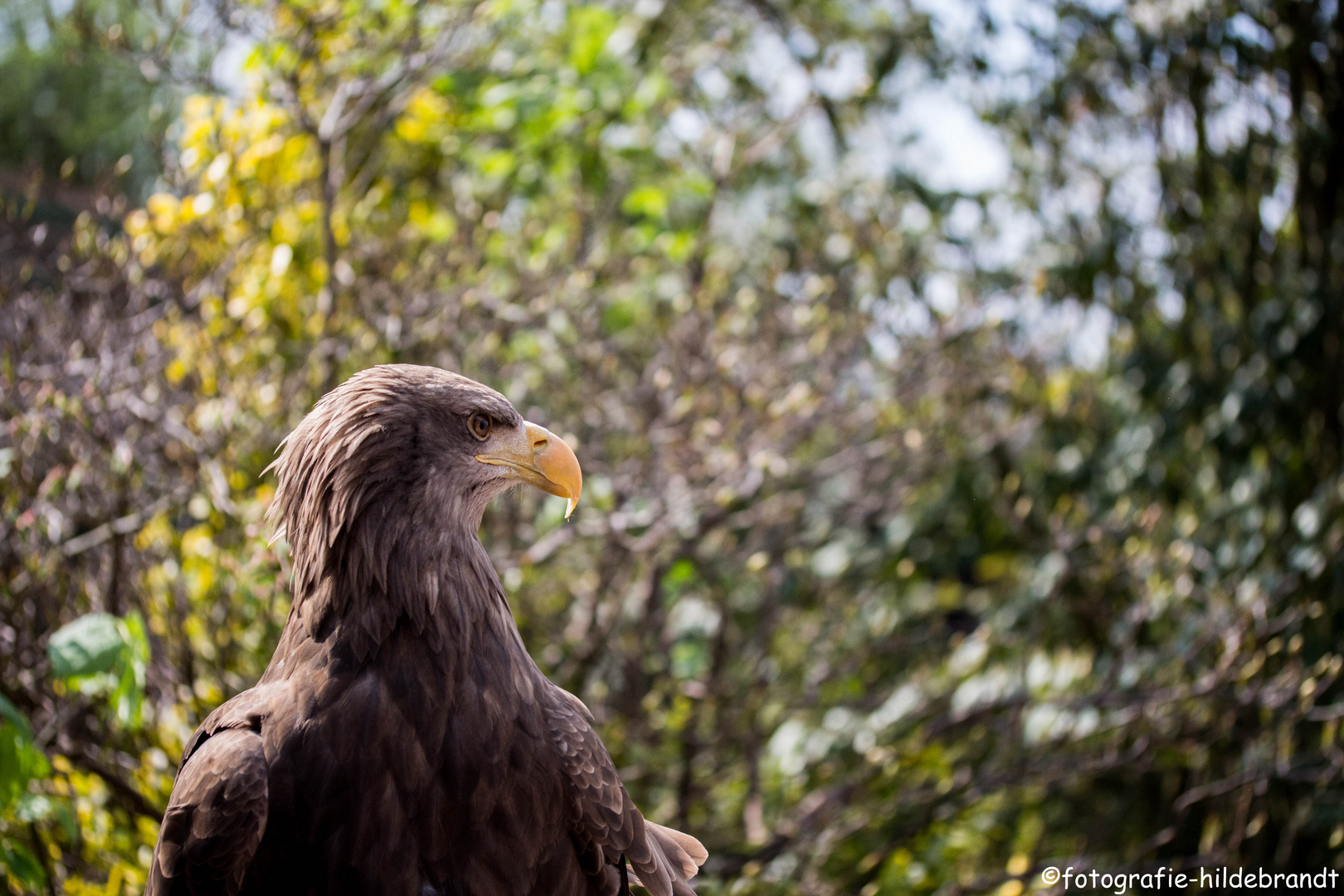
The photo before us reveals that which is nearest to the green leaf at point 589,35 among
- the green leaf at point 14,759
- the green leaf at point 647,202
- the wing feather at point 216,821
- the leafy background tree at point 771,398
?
the leafy background tree at point 771,398

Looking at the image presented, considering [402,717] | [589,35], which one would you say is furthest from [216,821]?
[589,35]

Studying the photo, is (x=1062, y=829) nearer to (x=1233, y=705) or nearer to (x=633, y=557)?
(x=1233, y=705)

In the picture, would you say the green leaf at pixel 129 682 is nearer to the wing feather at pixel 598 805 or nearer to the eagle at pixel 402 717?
the eagle at pixel 402 717

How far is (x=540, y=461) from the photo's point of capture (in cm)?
211

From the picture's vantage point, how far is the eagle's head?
1.99 m

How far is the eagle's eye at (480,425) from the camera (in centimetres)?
208

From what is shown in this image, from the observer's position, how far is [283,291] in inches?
156

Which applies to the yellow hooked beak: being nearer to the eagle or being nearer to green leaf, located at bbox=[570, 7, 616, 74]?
the eagle

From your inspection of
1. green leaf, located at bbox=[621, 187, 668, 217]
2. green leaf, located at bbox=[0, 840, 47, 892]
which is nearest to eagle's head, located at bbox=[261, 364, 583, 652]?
green leaf, located at bbox=[0, 840, 47, 892]

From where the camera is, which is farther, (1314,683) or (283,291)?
(283,291)

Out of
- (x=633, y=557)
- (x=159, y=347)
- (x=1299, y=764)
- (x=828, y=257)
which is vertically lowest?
(x=1299, y=764)

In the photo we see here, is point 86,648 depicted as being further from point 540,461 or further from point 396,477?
point 540,461

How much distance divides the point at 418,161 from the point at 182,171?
1.33 metres

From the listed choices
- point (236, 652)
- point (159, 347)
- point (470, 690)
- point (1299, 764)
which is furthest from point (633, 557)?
point (1299, 764)
